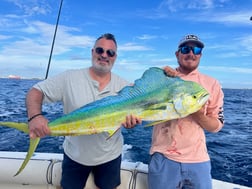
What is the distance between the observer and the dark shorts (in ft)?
7.53

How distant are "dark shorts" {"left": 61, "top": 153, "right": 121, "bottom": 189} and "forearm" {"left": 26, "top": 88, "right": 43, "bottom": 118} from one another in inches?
19.8

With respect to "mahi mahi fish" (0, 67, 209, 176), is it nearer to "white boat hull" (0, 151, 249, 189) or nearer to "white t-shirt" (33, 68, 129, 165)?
"white t-shirt" (33, 68, 129, 165)

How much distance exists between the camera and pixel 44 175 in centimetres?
286

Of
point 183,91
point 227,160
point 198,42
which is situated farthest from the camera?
point 227,160

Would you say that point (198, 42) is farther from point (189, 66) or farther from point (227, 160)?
point (227, 160)

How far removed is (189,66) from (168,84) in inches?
14.0

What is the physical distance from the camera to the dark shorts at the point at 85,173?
2.29 meters

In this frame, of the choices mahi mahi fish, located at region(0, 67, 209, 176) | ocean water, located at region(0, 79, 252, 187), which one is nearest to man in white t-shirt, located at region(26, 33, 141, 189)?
mahi mahi fish, located at region(0, 67, 209, 176)

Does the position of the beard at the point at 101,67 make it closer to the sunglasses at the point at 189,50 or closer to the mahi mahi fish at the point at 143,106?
the mahi mahi fish at the point at 143,106

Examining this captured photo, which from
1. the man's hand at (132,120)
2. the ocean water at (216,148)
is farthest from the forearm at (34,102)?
the ocean water at (216,148)

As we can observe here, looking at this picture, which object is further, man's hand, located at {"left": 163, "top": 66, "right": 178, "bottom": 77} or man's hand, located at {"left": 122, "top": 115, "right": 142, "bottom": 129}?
man's hand, located at {"left": 163, "top": 66, "right": 178, "bottom": 77}

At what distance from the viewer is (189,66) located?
212 centimetres

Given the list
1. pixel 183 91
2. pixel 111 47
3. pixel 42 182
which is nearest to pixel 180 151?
pixel 183 91

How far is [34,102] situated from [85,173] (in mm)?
702
